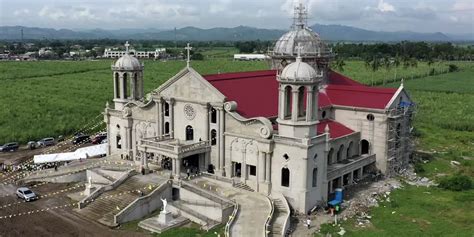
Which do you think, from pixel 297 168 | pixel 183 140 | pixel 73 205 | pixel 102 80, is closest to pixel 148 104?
pixel 183 140

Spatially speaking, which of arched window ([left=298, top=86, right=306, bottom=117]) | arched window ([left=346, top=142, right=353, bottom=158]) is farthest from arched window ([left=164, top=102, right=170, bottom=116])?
arched window ([left=346, top=142, right=353, bottom=158])

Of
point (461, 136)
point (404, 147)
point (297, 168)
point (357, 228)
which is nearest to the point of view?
point (357, 228)

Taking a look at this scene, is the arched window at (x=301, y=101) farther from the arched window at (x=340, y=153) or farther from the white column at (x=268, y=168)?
the arched window at (x=340, y=153)

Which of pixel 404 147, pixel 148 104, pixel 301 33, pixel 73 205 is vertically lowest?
pixel 73 205

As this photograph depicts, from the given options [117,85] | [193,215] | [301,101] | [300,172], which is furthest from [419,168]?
[117,85]

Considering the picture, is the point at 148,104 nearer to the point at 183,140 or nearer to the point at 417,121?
the point at 183,140

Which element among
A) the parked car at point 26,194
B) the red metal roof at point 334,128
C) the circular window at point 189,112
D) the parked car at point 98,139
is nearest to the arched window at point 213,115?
the circular window at point 189,112

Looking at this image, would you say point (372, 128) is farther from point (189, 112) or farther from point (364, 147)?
point (189, 112)
